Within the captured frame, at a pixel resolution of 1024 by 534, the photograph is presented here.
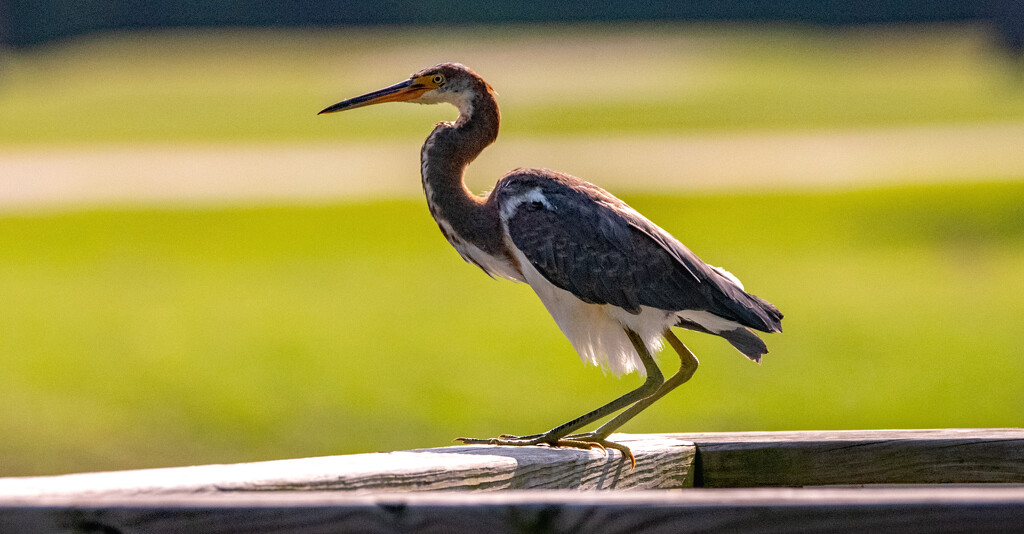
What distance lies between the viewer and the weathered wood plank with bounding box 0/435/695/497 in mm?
2045

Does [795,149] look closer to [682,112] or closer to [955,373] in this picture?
[682,112]

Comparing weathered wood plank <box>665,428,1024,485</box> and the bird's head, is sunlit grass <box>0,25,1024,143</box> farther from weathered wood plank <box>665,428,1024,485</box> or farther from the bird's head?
weathered wood plank <box>665,428,1024,485</box>

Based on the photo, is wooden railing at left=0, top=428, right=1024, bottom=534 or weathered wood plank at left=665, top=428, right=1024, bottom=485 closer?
wooden railing at left=0, top=428, right=1024, bottom=534

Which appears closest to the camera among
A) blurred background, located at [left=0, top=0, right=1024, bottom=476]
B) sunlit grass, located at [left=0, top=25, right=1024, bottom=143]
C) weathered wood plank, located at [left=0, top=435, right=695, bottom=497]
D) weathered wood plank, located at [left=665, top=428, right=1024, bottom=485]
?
weathered wood plank, located at [left=0, top=435, right=695, bottom=497]

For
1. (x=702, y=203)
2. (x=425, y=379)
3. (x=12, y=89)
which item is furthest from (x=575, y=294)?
(x=12, y=89)

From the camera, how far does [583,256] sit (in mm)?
3723

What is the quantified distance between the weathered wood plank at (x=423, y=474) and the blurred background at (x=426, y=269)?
17.2ft

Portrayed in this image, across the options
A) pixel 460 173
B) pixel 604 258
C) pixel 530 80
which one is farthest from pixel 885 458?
pixel 530 80

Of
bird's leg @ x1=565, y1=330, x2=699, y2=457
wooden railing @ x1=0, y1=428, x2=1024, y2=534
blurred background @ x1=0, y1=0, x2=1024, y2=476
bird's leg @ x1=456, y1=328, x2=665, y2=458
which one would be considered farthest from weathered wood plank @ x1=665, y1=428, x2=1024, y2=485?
blurred background @ x1=0, y1=0, x2=1024, y2=476

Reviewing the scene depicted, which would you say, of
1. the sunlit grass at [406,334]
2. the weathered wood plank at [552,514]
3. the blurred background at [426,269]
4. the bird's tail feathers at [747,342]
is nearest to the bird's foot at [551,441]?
the bird's tail feathers at [747,342]

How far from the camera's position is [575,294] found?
3.76m

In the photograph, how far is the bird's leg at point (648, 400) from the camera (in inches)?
136

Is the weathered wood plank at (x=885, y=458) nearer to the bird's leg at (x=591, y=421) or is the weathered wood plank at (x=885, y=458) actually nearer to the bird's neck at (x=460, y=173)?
the bird's leg at (x=591, y=421)

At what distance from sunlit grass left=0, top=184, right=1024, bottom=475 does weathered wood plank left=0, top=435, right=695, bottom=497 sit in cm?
512
